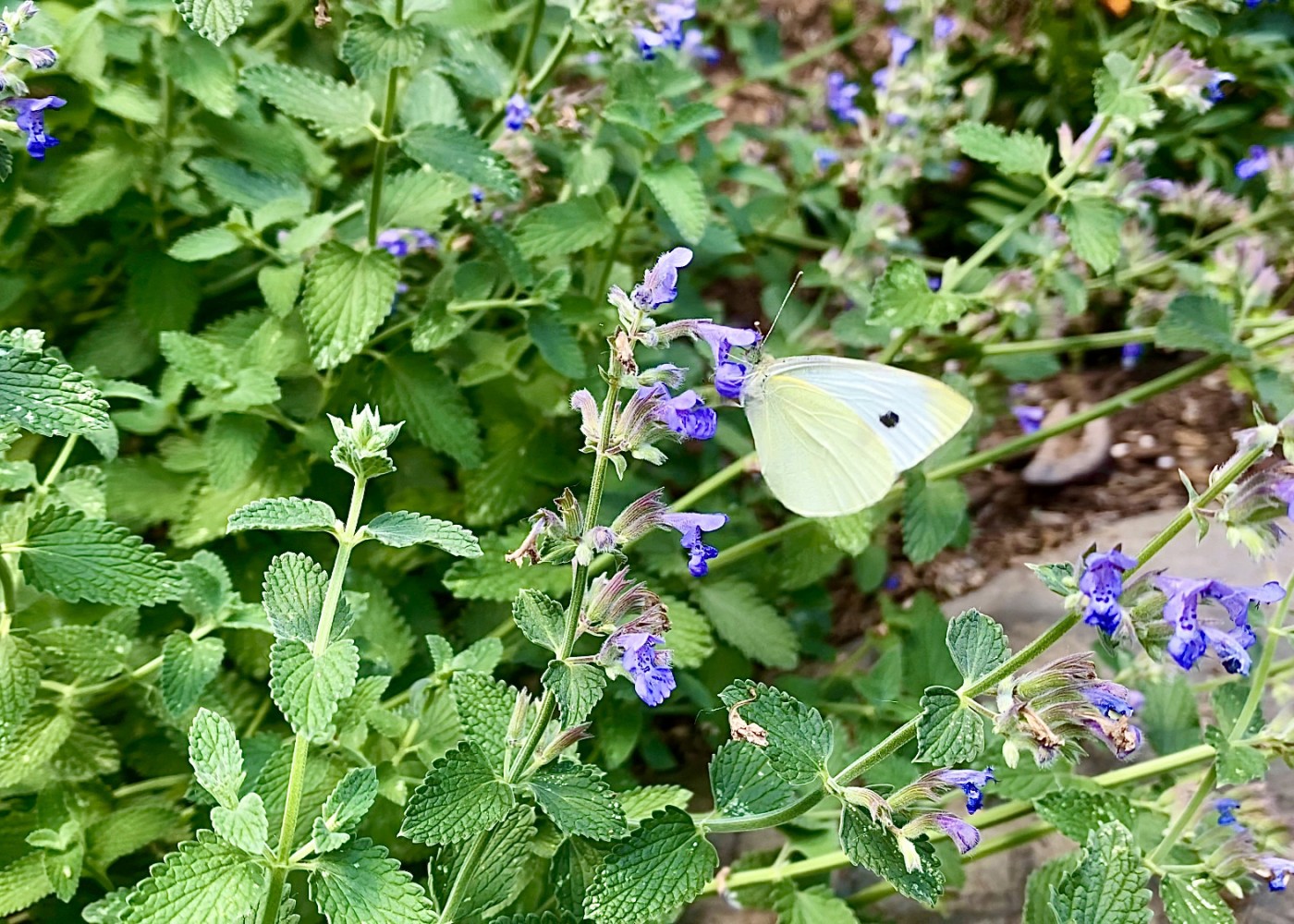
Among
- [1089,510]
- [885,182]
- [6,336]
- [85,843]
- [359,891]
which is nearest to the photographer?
[359,891]

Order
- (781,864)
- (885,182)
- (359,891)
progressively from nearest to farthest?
(359,891) → (781,864) → (885,182)

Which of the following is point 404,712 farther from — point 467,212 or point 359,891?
point 467,212

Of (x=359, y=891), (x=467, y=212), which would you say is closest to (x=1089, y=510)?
(x=467, y=212)

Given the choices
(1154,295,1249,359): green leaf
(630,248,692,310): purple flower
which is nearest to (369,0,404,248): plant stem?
(630,248,692,310): purple flower

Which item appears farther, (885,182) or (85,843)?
(885,182)

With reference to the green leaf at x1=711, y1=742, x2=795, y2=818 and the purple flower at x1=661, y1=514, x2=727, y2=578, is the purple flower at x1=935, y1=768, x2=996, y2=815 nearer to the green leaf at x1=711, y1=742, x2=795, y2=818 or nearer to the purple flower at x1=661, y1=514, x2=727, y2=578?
the green leaf at x1=711, y1=742, x2=795, y2=818

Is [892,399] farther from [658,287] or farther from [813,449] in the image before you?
[658,287]
